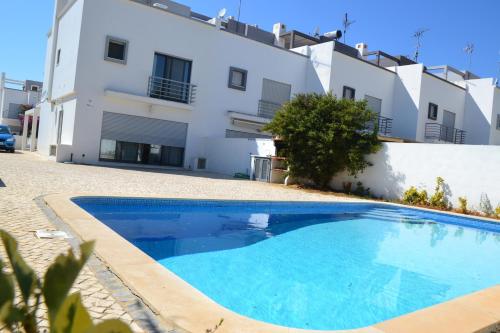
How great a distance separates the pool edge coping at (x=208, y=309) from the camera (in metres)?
2.87

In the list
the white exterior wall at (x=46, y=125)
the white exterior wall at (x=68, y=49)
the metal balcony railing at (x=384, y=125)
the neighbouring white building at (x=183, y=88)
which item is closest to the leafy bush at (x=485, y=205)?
the neighbouring white building at (x=183, y=88)

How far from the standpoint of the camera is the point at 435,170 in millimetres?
14070

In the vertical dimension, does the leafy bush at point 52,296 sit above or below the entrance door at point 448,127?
below

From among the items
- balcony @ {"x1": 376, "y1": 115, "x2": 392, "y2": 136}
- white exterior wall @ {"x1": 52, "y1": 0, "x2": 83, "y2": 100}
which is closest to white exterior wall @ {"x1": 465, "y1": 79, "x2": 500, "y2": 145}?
balcony @ {"x1": 376, "y1": 115, "x2": 392, "y2": 136}

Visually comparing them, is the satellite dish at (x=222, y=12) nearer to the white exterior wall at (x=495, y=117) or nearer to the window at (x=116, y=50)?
the window at (x=116, y=50)

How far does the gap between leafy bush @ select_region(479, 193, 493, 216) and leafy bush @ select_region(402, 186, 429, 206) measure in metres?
1.68

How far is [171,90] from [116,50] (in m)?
3.15

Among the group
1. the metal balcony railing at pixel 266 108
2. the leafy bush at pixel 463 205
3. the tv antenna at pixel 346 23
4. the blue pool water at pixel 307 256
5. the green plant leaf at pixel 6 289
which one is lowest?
the blue pool water at pixel 307 256

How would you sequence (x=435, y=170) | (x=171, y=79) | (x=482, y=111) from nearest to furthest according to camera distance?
(x=435, y=170) → (x=171, y=79) → (x=482, y=111)

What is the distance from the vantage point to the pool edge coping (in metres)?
2.87

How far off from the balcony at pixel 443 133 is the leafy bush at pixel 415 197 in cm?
1350

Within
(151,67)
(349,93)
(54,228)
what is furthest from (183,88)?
(54,228)

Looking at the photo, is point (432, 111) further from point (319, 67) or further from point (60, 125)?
point (60, 125)

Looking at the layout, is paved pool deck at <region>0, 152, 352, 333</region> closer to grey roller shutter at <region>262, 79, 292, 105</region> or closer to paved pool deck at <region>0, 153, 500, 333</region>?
paved pool deck at <region>0, 153, 500, 333</region>
